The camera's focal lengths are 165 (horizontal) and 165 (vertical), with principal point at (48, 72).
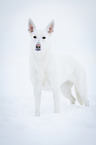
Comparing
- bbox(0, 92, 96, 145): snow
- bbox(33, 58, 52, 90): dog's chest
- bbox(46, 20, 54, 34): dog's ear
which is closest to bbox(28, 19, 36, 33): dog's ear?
bbox(46, 20, 54, 34): dog's ear

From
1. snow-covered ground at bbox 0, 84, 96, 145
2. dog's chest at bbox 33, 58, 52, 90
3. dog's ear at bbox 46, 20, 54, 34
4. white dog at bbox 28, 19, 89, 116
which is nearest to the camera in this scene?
snow-covered ground at bbox 0, 84, 96, 145

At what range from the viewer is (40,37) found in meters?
3.85

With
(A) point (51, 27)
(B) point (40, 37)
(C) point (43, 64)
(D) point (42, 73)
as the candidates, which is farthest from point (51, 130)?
(A) point (51, 27)

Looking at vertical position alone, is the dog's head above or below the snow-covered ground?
above

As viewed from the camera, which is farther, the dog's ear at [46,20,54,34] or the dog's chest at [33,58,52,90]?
the dog's ear at [46,20,54,34]

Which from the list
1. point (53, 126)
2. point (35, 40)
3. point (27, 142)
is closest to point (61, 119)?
point (53, 126)

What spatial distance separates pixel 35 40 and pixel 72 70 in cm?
176

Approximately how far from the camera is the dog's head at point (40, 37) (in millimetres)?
3737

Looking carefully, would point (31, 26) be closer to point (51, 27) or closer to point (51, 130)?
point (51, 27)

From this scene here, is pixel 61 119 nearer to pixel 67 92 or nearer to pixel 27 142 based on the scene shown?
pixel 27 142

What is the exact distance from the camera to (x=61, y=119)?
3.62 metres

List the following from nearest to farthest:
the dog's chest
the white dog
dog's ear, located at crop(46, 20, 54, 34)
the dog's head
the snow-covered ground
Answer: the snow-covered ground < the dog's head < the white dog < the dog's chest < dog's ear, located at crop(46, 20, 54, 34)

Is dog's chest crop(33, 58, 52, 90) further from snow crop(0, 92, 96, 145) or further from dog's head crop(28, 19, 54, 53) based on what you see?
snow crop(0, 92, 96, 145)

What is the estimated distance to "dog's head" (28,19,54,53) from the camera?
374cm
